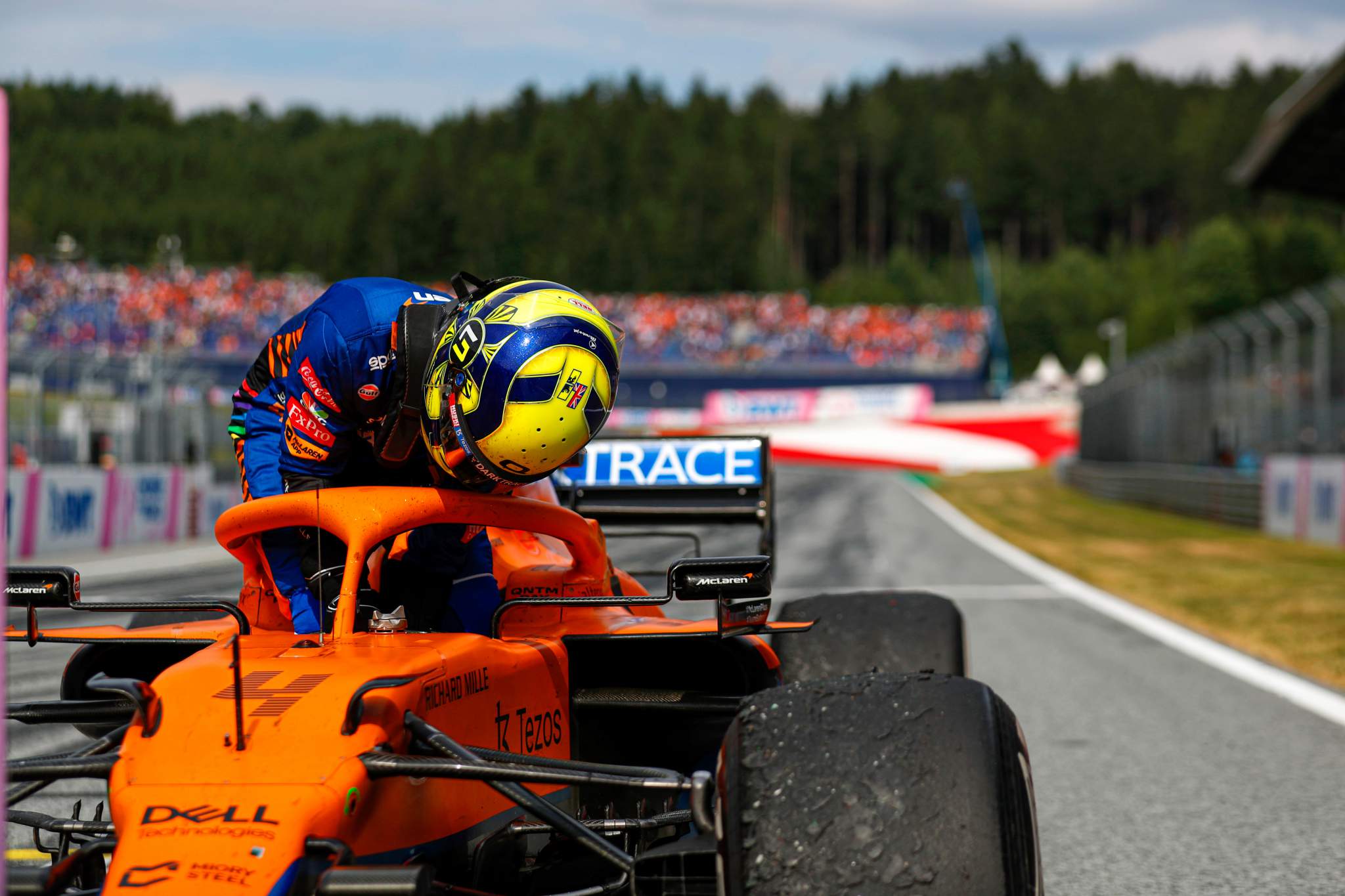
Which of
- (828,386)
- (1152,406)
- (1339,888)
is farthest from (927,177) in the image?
(1339,888)

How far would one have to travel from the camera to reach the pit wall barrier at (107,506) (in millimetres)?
17984

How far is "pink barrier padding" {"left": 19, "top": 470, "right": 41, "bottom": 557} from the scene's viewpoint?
17.8 m

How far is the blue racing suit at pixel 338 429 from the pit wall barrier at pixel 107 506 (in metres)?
13.6

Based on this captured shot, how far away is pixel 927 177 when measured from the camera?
151250mm

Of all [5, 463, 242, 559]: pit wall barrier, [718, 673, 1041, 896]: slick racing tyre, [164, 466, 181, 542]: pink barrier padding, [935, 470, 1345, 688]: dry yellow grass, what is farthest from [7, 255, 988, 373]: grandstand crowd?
[718, 673, 1041, 896]: slick racing tyre

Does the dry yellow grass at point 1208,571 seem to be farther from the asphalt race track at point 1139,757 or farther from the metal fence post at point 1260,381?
the metal fence post at point 1260,381

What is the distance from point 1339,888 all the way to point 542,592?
2309mm

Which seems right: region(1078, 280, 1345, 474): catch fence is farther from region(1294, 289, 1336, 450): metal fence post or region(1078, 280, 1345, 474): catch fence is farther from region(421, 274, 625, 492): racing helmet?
region(421, 274, 625, 492): racing helmet

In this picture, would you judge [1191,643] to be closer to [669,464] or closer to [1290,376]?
[669,464]

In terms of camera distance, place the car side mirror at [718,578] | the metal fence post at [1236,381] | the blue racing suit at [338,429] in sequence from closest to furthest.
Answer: the car side mirror at [718,578]
the blue racing suit at [338,429]
the metal fence post at [1236,381]

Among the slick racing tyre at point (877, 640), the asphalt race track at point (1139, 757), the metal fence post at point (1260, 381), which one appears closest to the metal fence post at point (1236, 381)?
the metal fence post at point (1260, 381)

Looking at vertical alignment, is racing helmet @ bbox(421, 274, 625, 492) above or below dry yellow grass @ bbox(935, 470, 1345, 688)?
above

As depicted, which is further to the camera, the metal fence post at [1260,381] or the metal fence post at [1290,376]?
the metal fence post at [1260,381]

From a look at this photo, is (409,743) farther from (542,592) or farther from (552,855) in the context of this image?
(542,592)
